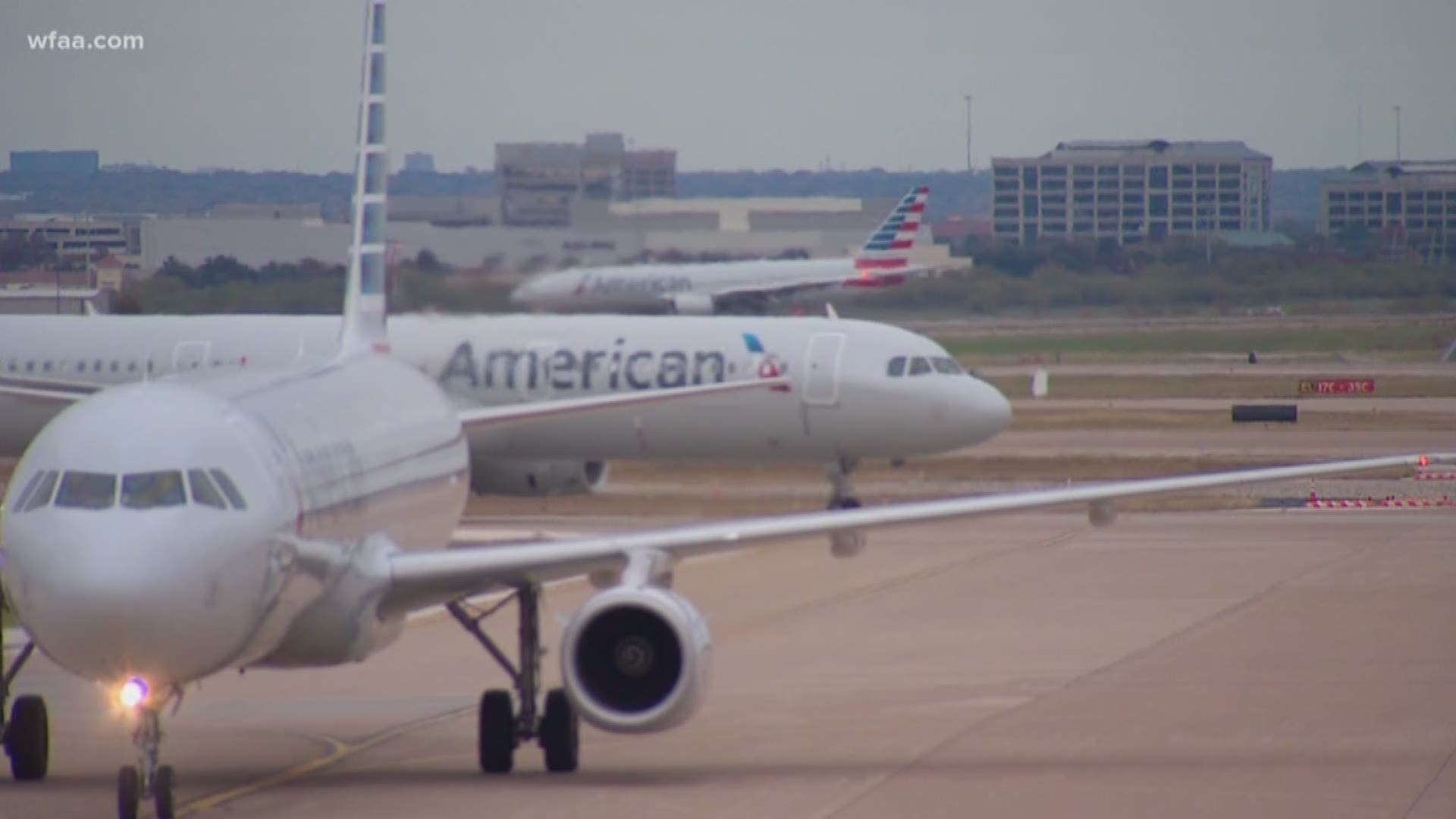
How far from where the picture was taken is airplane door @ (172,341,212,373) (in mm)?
35812

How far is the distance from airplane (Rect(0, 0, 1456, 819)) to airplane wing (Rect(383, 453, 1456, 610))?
0.06 feet

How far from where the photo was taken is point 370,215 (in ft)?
69.7

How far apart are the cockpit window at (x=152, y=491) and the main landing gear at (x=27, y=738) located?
2.90m

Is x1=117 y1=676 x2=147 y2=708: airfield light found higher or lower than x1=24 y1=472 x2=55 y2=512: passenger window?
lower

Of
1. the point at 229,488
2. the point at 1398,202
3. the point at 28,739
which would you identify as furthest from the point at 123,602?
the point at 1398,202

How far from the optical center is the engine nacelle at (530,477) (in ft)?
113

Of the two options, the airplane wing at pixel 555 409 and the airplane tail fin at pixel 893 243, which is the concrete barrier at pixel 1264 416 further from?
the airplane wing at pixel 555 409

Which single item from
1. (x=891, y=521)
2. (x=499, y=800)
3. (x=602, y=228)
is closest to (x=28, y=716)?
(x=499, y=800)

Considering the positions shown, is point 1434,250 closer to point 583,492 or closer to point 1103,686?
point 583,492

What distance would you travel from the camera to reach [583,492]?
34.8 metres

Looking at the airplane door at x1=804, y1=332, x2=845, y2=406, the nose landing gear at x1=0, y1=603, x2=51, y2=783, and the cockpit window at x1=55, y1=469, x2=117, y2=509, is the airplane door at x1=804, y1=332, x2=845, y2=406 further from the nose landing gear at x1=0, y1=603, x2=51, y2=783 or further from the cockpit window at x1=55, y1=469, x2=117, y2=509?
the cockpit window at x1=55, y1=469, x2=117, y2=509

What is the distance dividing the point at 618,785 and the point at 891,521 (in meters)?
2.21

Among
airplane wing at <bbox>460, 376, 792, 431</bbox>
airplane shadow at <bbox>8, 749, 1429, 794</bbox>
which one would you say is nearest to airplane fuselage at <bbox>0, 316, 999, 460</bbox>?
airplane wing at <bbox>460, 376, 792, 431</bbox>

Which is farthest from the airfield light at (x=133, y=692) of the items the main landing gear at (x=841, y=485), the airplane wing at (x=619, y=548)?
the main landing gear at (x=841, y=485)
